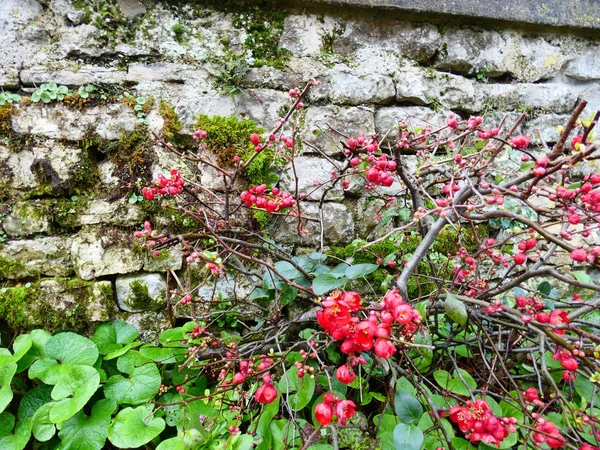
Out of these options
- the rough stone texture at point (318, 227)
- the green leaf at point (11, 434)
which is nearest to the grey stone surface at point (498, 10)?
the rough stone texture at point (318, 227)

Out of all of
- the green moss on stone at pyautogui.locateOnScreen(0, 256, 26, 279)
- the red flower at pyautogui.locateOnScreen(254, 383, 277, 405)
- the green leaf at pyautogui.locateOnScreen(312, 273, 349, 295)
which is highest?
the green leaf at pyautogui.locateOnScreen(312, 273, 349, 295)

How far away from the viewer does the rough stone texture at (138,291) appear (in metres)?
1.46

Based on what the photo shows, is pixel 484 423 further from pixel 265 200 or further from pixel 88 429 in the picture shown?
pixel 88 429

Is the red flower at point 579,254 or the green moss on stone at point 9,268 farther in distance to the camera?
the green moss on stone at point 9,268

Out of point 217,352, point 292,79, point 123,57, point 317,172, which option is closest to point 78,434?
point 217,352

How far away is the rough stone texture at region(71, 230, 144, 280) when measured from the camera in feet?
4.68

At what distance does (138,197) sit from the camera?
4.79 ft

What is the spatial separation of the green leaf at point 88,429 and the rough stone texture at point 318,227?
84 cm

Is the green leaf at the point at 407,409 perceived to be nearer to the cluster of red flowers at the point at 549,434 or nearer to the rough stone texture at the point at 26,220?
the cluster of red flowers at the point at 549,434

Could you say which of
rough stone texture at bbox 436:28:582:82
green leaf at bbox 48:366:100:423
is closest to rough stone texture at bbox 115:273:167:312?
green leaf at bbox 48:366:100:423

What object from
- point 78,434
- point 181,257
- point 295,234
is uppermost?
point 295,234

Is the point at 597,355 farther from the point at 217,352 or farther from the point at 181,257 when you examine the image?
the point at 181,257

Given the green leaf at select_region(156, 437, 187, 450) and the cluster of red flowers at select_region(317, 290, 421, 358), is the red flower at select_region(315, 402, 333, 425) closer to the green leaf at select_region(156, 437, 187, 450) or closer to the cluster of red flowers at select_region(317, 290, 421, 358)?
the cluster of red flowers at select_region(317, 290, 421, 358)

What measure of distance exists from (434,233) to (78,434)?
1.25 metres
